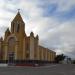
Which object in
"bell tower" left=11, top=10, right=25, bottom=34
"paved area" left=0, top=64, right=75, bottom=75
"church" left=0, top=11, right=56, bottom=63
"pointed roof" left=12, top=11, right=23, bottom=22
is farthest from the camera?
"pointed roof" left=12, top=11, right=23, bottom=22

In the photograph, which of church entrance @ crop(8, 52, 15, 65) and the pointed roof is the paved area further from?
the pointed roof

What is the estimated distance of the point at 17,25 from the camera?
63906mm

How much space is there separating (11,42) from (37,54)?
25.3 ft

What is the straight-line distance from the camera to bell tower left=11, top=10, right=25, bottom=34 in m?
63.7

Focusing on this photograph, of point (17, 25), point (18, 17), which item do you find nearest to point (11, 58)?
point (17, 25)

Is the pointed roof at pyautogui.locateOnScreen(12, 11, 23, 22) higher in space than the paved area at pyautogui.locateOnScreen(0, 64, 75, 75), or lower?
higher

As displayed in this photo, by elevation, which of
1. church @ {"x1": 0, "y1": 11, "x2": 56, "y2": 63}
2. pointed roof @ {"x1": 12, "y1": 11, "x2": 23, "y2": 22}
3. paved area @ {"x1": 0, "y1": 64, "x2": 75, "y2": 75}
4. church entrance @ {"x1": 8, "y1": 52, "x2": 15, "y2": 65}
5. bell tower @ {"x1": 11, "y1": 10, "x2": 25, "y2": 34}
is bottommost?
paved area @ {"x1": 0, "y1": 64, "x2": 75, "y2": 75}

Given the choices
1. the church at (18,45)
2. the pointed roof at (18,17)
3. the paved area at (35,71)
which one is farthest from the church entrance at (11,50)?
the paved area at (35,71)

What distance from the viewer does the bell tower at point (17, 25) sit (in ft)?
209

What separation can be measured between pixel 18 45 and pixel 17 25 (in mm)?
5590

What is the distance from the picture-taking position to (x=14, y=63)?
60438 millimetres

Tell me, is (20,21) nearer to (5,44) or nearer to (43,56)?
(5,44)

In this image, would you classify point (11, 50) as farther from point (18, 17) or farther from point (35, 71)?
point (35, 71)

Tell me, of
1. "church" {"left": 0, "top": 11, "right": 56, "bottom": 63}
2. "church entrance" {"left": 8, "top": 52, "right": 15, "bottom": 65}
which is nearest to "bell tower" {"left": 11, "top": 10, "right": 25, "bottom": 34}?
"church" {"left": 0, "top": 11, "right": 56, "bottom": 63}
